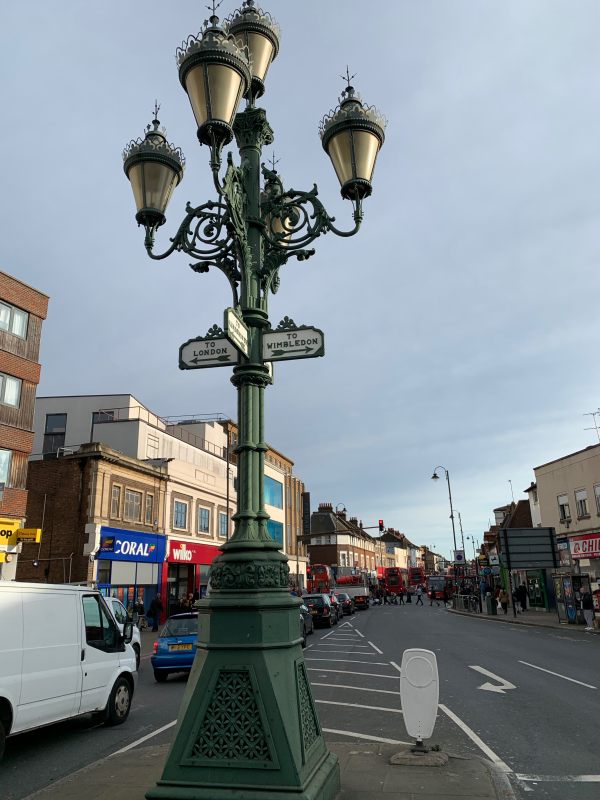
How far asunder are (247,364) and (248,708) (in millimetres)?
Result: 2756

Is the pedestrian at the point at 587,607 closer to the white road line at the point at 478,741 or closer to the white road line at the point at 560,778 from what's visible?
the white road line at the point at 478,741

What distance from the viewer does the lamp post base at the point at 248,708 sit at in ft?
13.7

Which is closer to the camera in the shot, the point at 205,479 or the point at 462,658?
the point at 462,658

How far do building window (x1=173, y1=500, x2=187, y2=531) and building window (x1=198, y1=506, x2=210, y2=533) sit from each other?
6.54 feet

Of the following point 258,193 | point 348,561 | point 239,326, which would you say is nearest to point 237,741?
point 239,326

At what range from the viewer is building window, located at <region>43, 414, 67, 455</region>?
40.2 metres

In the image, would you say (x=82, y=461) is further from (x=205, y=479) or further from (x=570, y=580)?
(x=570, y=580)

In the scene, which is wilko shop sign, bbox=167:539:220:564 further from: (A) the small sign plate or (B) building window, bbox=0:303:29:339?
(A) the small sign plate

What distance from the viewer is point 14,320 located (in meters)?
26.2

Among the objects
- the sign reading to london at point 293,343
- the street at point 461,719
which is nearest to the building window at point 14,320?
the street at point 461,719

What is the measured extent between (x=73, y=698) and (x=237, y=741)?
17.6 ft

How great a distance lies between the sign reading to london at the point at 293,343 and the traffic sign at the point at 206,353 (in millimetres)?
335

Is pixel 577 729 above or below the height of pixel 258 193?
below

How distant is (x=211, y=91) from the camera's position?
17.2ft
